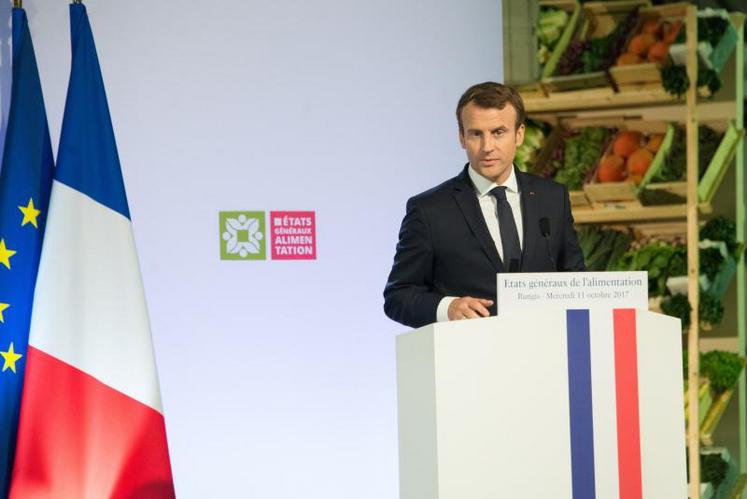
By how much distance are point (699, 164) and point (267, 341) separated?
199cm

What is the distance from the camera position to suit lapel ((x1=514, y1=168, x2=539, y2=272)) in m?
2.84

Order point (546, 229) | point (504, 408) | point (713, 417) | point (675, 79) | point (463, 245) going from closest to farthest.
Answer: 1. point (504, 408)
2. point (546, 229)
3. point (463, 245)
4. point (675, 79)
5. point (713, 417)

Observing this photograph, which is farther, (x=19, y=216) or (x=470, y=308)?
(x=19, y=216)

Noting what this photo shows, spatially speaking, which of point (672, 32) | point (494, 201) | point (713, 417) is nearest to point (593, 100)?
point (672, 32)

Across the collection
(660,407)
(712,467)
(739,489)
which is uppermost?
(660,407)

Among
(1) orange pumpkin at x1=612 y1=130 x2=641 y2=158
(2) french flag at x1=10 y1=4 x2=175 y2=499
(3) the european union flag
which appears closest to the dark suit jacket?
(2) french flag at x1=10 y1=4 x2=175 y2=499

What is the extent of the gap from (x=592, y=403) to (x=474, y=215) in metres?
0.69

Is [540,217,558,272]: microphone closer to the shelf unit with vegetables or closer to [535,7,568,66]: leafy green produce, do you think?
the shelf unit with vegetables

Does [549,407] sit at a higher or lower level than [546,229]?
lower

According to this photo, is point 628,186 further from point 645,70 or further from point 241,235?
point 241,235

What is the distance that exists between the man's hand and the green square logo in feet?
6.56

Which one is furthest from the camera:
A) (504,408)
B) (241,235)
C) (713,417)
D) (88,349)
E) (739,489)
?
(739,489)

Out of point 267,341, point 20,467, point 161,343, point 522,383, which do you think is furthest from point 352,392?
point 522,383

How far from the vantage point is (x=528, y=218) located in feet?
9.40
